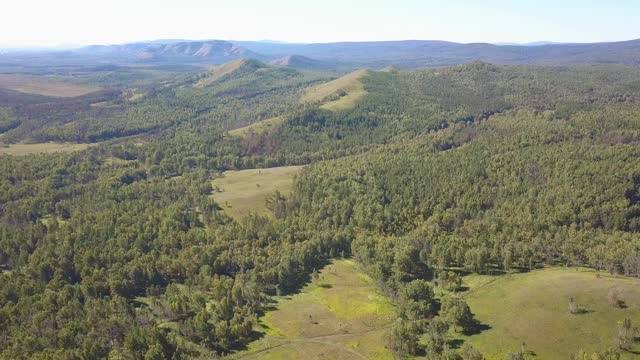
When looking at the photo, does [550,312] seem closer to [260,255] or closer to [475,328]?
[475,328]

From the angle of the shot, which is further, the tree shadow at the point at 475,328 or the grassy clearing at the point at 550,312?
the tree shadow at the point at 475,328

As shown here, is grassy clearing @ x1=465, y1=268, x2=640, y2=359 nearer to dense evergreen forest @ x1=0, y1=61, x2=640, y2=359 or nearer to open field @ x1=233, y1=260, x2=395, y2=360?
dense evergreen forest @ x1=0, y1=61, x2=640, y2=359

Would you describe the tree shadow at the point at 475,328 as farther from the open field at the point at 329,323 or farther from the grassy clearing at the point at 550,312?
the open field at the point at 329,323

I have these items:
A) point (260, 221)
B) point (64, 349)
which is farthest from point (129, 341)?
point (260, 221)

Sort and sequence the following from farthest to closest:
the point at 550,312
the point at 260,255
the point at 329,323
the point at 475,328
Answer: the point at 260,255
the point at 329,323
the point at 550,312
the point at 475,328

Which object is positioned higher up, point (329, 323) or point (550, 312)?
point (550, 312)

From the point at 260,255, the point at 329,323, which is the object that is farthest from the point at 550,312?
the point at 260,255

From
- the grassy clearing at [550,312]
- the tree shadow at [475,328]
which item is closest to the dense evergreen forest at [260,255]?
the tree shadow at [475,328]
